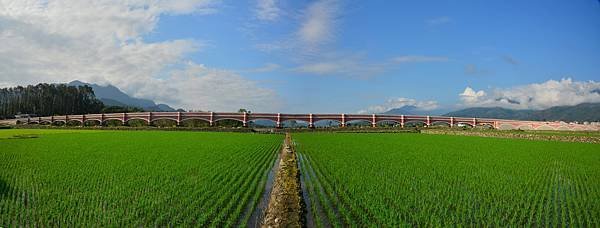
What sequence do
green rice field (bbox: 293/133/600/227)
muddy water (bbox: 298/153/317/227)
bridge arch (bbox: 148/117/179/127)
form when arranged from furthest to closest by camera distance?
bridge arch (bbox: 148/117/179/127)
green rice field (bbox: 293/133/600/227)
muddy water (bbox: 298/153/317/227)

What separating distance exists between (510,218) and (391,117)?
60983mm

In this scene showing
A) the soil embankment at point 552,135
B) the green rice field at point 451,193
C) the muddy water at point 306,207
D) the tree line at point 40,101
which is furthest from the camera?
the tree line at point 40,101

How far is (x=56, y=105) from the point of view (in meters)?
87.9

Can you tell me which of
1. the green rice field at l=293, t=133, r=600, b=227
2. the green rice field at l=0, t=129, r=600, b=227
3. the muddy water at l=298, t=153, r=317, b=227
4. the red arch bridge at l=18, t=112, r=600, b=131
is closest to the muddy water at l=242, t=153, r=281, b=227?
the green rice field at l=0, t=129, r=600, b=227

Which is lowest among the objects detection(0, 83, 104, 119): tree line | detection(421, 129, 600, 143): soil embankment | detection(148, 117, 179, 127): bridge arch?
detection(421, 129, 600, 143): soil embankment

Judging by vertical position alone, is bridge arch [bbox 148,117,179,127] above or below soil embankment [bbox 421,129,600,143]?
above

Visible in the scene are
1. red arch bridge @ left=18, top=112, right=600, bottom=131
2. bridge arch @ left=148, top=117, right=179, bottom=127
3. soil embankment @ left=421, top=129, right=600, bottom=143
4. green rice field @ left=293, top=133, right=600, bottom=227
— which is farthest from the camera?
bridge arch @ left=148, top=117, right=179, bottom=127

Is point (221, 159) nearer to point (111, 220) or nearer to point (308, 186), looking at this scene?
point (308, 186)

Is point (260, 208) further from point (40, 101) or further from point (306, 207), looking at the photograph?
point (40, 101)

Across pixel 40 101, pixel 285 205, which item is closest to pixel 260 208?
pixel 285 205

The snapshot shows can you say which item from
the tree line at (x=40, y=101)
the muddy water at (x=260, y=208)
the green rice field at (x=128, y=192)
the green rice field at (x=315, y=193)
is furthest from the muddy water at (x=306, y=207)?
the tree line at (x=40, y=101)

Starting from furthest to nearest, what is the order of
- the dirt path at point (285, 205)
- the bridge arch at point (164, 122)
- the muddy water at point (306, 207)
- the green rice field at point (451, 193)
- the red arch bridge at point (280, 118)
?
1. the bridge arch at point (164, 122)
2. the red arch bridge at point (280, 118)
3. the green rice field at point (451, 193)
4. the muddy water at point (306, 207)
5. the dirt path at point (285, 205)

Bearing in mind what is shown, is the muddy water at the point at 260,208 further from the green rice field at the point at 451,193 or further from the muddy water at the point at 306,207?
the green rice field at the point at 451,193

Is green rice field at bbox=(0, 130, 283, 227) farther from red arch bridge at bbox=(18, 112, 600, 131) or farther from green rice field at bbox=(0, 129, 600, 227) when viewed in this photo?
red arch bridge at bbox=(18, 112, 600, 131)
